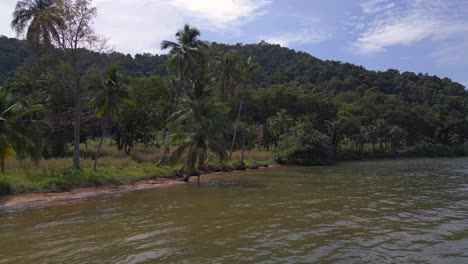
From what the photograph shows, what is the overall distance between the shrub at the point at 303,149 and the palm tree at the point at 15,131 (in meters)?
45.6

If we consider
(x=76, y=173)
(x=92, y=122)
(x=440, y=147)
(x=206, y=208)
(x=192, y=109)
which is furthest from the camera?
(x=440, y=147)

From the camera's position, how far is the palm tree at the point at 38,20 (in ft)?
116

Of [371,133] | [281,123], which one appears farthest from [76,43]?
[371,133]

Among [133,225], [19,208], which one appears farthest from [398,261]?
[19,208]

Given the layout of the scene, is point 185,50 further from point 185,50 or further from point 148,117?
point 148,117

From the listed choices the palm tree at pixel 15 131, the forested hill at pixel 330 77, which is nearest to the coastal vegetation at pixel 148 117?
the palm tree at pixel 15 131

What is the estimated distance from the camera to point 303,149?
220 ft

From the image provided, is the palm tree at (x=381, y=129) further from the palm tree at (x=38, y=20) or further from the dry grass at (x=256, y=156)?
the palm tree at (x=38, y=20)

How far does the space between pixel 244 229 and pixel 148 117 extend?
140 ft

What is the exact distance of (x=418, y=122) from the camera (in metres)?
118

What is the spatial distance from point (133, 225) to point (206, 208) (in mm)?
5100

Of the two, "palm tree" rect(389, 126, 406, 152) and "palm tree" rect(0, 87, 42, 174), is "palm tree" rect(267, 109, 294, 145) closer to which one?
"palm tree" rect(389, 126, 406, 152)

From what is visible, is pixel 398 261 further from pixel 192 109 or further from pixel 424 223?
pixel 192 109

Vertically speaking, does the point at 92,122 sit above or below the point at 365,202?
above
